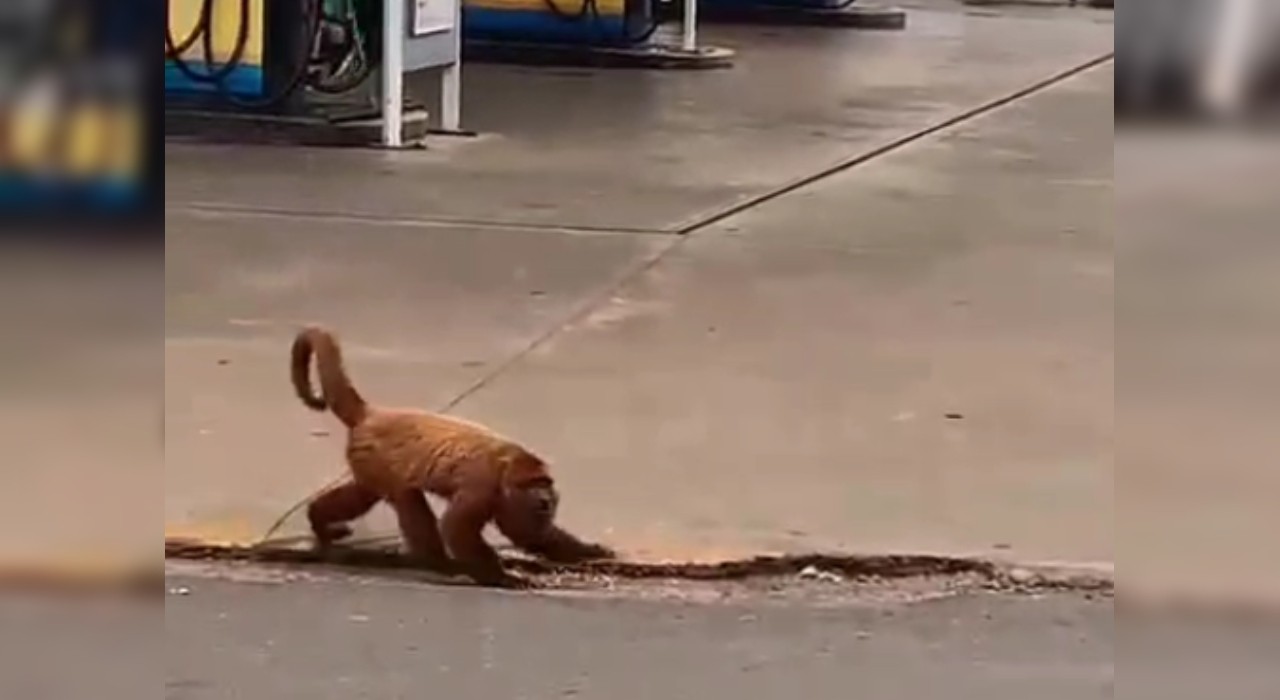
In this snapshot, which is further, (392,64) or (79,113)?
(392,64)

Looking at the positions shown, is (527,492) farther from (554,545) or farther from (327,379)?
(327,379)

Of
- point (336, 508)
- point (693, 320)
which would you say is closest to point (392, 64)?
point (693, 320)

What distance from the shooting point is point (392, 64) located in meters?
12.0

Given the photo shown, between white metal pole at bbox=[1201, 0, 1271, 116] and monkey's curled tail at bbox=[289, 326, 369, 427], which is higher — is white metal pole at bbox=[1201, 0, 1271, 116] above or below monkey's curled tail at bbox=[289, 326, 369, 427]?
above

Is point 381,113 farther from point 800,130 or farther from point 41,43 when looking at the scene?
point 41,43

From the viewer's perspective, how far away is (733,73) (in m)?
16.7

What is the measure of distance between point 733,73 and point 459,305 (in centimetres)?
876

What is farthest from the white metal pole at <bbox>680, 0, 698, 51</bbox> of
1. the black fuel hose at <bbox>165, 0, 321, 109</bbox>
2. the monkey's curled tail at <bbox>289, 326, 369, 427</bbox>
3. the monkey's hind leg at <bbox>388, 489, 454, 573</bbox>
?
the monkey's hind leg at <bbox>388, 489, 454, 573</bbox>

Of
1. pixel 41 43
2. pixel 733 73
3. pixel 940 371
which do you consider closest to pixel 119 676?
pixel 41 43

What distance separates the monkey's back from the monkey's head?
0.03 m

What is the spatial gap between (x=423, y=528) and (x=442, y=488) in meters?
0.14

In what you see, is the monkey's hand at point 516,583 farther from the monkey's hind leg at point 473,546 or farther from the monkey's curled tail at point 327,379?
the monkey's curled tail at point 327,379

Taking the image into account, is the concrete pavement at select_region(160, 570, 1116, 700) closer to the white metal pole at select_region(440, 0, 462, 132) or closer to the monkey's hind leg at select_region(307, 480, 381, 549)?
the monkey's hind leg at select_region(307, 480, 381, 549)

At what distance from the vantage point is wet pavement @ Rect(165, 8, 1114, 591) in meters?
6.12
